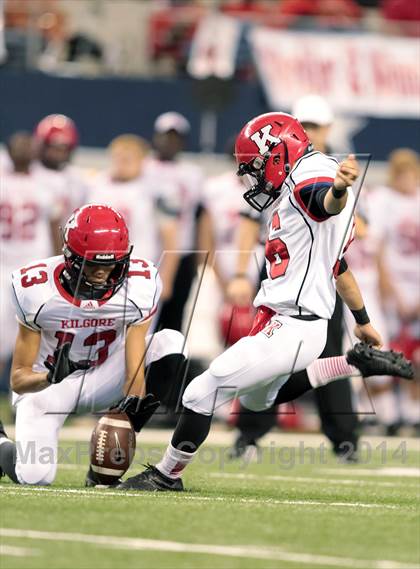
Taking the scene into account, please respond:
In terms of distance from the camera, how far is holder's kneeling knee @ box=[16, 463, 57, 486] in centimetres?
591

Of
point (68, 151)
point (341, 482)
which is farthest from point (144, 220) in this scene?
point (341, 482)

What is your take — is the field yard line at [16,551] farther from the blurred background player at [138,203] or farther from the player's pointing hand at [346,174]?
the blurred background player at [138,203]

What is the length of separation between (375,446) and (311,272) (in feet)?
11.6

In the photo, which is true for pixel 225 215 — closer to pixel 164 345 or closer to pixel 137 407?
pixel 164 345

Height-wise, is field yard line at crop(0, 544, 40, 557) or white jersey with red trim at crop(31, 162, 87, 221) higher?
white jersey with red trim at crop(31, 162, 87, 221)

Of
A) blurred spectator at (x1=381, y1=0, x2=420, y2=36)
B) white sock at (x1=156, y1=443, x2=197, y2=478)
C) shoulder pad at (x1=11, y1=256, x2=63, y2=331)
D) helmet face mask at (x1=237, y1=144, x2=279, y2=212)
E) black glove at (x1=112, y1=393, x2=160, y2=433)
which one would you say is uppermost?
blurred spectator at (x1=381, y1=0, x2=420, y2=36)

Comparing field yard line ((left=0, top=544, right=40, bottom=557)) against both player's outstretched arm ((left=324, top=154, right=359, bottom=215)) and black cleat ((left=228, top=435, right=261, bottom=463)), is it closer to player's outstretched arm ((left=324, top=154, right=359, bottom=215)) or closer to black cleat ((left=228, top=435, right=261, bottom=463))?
player's outstretched arm ((left=324, top=154, right=359, bottom=215))

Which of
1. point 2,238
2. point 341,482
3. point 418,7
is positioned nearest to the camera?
point 341,482

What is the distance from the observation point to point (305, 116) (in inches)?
298

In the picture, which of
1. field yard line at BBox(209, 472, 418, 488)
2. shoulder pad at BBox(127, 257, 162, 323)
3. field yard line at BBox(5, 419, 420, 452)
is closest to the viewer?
shoulder pad at BBox(127, 257, 162, 323)

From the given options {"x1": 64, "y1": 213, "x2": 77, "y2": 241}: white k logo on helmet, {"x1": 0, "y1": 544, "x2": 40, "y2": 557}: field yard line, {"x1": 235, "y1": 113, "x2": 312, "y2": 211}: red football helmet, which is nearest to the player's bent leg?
{"x1": 64, "y1": 213, "x2": 77, "y2": 241}: white k logo on helmet

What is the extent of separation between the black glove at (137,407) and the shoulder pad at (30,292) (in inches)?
18.9

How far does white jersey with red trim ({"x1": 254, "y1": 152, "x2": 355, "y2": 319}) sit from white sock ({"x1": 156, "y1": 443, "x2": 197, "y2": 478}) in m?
0.65

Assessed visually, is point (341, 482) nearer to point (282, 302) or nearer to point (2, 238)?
point (282, 302)
